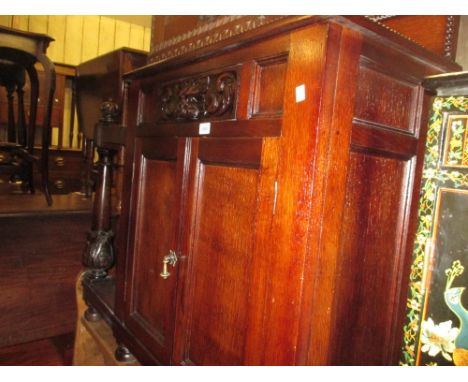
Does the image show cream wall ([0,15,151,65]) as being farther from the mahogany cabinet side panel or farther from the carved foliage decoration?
the mahogany cabinet side panel

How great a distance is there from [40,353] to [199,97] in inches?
76.1

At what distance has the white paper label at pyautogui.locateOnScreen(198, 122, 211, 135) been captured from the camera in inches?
37.8

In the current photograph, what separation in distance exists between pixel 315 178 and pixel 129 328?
96cm

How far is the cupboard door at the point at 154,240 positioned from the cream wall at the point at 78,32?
400 cm

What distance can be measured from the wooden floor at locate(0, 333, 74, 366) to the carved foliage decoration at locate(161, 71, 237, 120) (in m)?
1.69

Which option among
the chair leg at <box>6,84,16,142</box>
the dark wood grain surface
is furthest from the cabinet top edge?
the chair leg at <box>6,84,16,142</box>

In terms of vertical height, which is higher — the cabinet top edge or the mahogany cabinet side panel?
the cabinet top edge

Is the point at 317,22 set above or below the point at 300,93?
above

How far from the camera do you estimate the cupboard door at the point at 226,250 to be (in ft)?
2.67

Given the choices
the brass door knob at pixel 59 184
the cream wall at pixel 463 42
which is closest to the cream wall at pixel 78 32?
the brass door knob at pixel 59 184

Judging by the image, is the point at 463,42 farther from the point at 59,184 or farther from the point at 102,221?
the point at 59,184

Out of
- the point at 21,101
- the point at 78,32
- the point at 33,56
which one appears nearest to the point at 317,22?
the point at 33,56

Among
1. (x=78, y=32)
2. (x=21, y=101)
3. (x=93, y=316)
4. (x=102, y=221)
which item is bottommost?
(x=93, y=316)

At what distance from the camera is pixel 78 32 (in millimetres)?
4590
